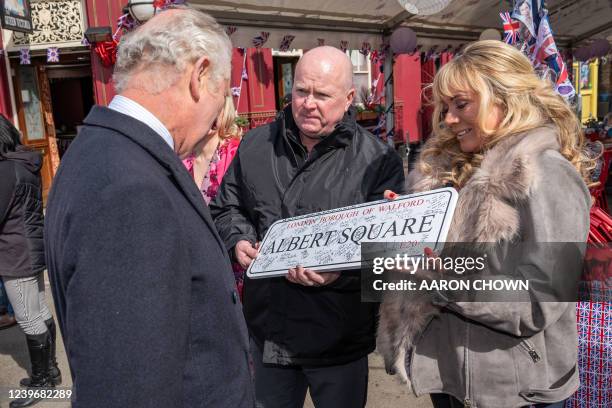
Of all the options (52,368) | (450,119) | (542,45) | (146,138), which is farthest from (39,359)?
(542,45)

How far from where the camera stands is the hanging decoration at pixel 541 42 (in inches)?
157

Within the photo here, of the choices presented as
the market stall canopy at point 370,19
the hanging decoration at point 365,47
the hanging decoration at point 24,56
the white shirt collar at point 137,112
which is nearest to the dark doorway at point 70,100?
the hanging decoration at point 24,56

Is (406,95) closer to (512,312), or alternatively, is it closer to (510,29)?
(510,29)

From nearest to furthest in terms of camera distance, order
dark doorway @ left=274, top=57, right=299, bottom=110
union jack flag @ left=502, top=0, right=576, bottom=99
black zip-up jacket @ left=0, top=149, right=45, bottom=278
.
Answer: black zip-up jacket @ left=0, top=149, right=45, bottom=278
union jack flag @ left=502, top=0, right=576, bottom=99
dark doorway @ left=274, top=57, right=299, bottom=110

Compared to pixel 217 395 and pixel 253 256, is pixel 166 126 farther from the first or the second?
pixel 253 256

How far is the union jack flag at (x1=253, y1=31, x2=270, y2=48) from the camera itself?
507cm

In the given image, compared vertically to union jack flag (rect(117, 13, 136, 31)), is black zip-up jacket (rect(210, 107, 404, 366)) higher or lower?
lower

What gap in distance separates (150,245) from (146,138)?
247 millimetres

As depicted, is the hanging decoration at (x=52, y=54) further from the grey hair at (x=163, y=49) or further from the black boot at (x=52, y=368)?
the grey hair at (x=163, y=49)

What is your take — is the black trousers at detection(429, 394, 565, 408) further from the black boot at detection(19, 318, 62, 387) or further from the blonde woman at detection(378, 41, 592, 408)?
the black boot at detection(19, 318, 62, 387)

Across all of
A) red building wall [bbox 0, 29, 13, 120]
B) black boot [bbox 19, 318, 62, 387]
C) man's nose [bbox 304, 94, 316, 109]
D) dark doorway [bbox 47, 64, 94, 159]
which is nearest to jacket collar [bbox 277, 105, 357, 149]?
man's nose [bbox 304, 94, 316, 109]

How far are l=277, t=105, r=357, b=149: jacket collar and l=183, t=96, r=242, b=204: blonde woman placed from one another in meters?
0.73

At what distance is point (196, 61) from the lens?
1.08m

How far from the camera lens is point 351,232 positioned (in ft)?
5.07
